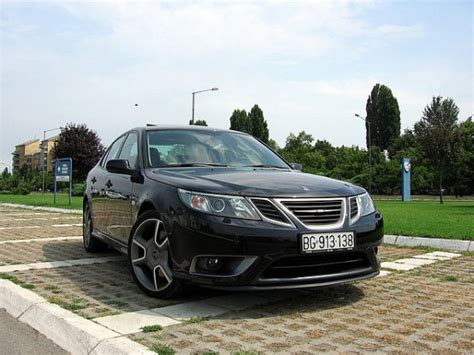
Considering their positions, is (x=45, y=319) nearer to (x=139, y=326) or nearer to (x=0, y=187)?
(x=139, y=326)

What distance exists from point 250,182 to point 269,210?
36cm

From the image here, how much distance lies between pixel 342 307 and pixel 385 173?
5054 cm

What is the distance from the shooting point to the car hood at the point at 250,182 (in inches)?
151

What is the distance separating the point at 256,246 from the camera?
362 centimetres

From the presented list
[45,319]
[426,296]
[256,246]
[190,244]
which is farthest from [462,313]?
[45,319]

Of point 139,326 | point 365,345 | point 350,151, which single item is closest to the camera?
point 365,345

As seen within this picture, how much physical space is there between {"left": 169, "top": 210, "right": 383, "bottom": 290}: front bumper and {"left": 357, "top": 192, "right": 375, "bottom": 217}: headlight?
0.97 feet

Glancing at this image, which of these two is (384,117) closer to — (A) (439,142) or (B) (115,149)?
(A) (439,142)

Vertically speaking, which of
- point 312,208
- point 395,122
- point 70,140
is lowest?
point 312,208

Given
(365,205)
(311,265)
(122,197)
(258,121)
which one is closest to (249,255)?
(311,265)

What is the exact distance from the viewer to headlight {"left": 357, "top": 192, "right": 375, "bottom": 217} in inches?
165

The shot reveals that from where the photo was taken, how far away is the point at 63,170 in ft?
70.1

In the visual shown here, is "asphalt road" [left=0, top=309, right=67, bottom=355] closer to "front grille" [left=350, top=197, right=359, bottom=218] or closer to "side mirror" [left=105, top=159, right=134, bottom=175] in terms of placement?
"side mirror" [left=105, top=159, right=134, bottom=175]

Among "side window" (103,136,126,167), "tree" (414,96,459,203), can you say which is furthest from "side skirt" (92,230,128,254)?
"tree" (414,96,459,203)
